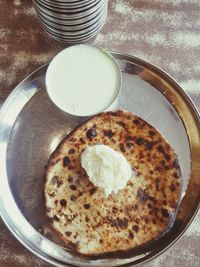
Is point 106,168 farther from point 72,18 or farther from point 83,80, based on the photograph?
point 72,18

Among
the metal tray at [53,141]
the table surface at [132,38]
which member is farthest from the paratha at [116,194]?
the table surface at [132,38]

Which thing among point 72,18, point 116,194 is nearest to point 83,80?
point 72,18

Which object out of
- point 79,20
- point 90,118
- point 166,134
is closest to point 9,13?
point 79,20

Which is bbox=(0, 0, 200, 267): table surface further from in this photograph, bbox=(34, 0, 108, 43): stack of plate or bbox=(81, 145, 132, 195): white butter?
bbox=(81, 145, 132, 195): white butter

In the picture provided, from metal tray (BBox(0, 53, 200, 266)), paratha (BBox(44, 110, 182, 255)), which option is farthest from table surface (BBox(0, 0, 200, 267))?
paratha (BBox(44, 110, 182, 255))

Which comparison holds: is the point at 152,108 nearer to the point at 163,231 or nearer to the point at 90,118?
the point at 90,118
